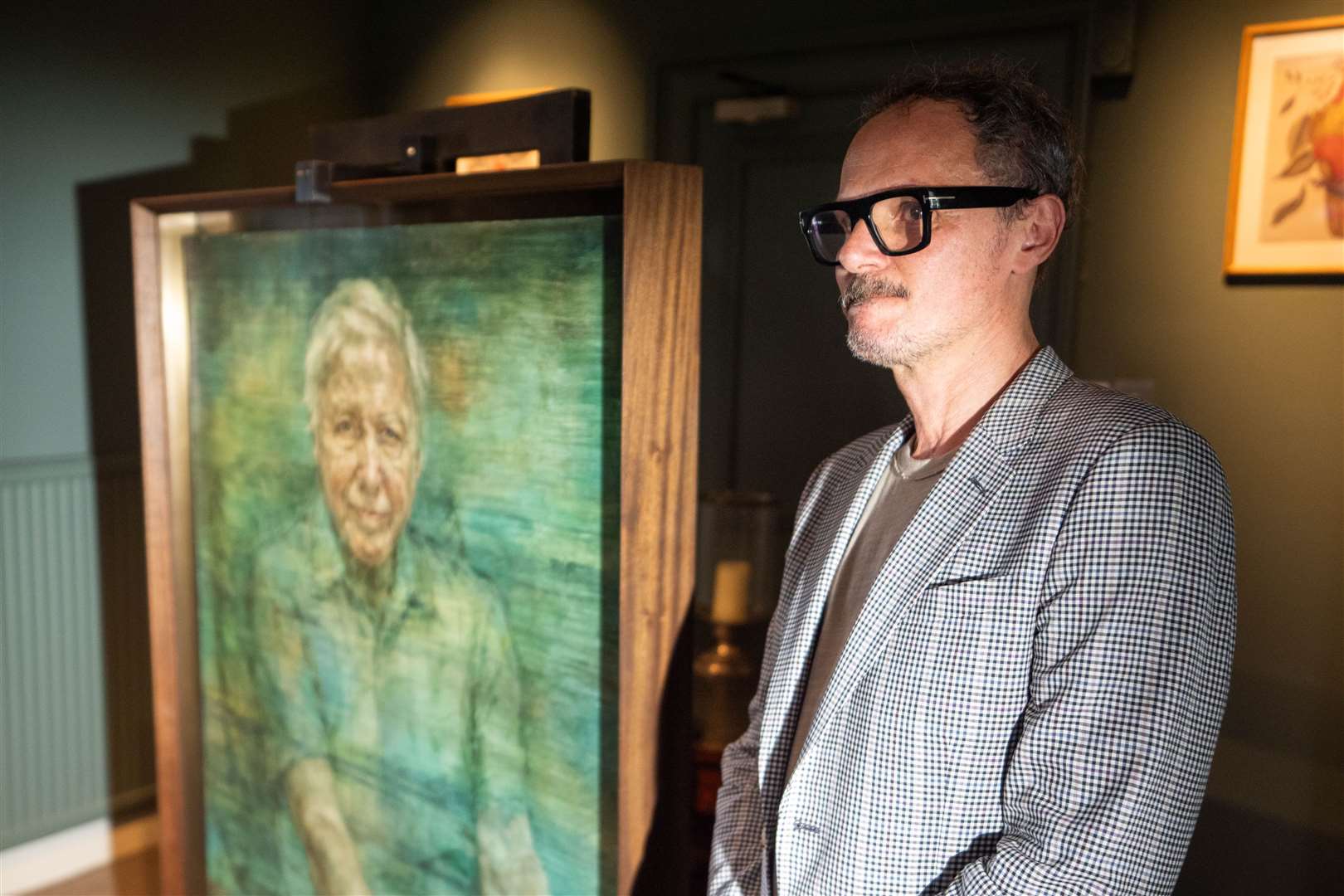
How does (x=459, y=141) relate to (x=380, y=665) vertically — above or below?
above

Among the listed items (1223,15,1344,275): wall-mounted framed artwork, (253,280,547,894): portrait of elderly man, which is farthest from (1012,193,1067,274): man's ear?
(1223,15,1344,275): wall-mounted framed artwork

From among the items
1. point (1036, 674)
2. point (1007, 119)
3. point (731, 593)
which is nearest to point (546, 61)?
point (731, 593)

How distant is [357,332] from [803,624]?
88cm

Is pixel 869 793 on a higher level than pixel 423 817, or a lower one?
higher

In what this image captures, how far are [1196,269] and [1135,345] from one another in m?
0.22

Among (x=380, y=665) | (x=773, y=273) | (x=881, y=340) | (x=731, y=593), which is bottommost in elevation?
(x=731, y=593)

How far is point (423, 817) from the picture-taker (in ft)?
5.72

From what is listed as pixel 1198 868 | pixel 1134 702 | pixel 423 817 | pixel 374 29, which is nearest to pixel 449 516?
pixel 423 817

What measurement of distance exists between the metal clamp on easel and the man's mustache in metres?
0.51

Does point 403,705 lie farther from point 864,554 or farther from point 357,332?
point 864,554

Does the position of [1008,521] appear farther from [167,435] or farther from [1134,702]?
[167,435]

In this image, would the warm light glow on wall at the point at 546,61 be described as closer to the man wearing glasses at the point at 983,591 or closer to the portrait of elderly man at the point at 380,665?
the portrait of elderly man at the point at 380,665

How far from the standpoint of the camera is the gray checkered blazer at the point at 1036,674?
1.01 m

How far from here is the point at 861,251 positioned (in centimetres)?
122
